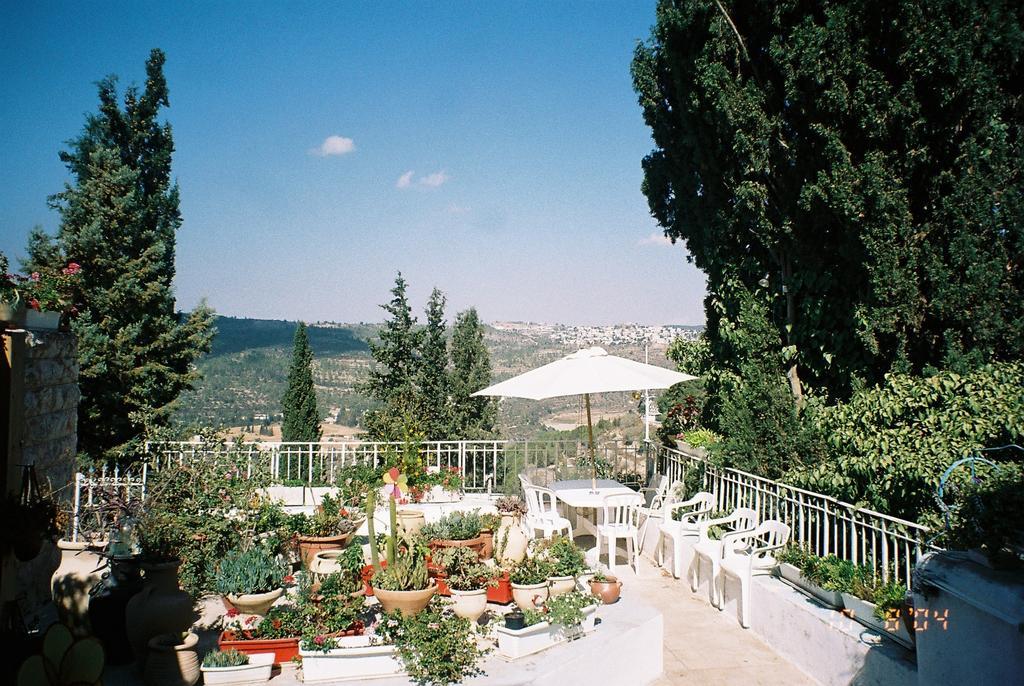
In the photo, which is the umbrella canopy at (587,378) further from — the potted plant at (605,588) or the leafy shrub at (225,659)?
the leafy shrub at (225,659)

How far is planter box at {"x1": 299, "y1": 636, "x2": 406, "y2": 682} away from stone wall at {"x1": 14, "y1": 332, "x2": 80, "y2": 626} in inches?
87.3

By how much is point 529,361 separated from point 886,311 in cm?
2598

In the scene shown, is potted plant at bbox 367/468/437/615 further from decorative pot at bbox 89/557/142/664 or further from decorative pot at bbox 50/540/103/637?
decorative pot at bbox 50/540/103/637

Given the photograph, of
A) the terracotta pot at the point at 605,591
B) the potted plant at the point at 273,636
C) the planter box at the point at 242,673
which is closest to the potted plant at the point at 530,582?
the terracotta pot at the point at 605,591

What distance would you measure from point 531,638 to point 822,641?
1.94 meters

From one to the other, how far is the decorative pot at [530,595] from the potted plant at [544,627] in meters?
0.08

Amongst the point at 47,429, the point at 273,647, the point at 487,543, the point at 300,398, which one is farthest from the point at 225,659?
the point at 300,398

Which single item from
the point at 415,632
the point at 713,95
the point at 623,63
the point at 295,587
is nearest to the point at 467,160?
the point at 623,63

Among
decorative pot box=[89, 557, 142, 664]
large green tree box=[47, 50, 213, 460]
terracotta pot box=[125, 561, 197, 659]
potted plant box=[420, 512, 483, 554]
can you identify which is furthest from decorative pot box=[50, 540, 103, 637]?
large green tree box=[47, 50, 213, 460]

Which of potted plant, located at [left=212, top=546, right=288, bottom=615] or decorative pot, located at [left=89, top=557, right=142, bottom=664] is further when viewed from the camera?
potted plant, located at [left=212, top=546, right=288, bottom=615]

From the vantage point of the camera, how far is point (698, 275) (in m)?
9.70

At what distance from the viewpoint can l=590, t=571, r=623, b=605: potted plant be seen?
15.9ft

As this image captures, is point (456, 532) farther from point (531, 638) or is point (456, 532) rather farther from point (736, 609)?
point (736, 609)

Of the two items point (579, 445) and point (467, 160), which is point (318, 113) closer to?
point (467, 160)
